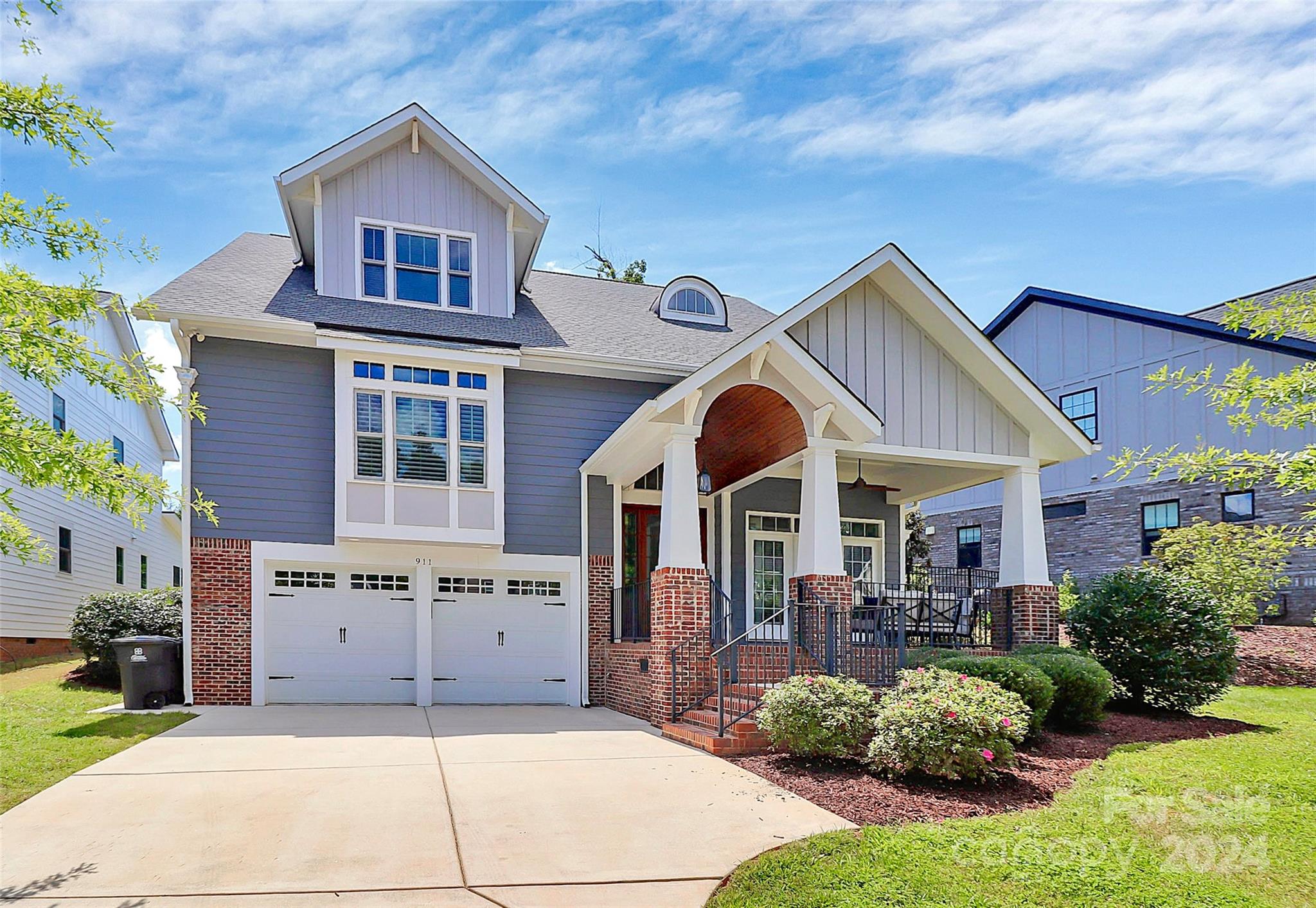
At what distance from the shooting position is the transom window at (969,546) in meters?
27.2

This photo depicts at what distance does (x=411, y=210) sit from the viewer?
48.8 feet

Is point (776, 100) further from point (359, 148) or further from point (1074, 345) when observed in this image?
point (1074, 345)

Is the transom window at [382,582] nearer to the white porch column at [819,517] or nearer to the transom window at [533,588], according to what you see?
the transom window at [533,588]

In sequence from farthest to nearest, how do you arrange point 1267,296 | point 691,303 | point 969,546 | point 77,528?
point 969,546, point 1267,296, point 77,528, point 691,303

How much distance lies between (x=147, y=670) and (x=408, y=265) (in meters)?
6.67

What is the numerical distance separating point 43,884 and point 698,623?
7197 mm

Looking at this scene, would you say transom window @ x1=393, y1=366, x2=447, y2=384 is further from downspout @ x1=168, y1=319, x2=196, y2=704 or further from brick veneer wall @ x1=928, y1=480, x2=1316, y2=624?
brick veneer wall @ x1=928, y1=480, x2=1316, y2=624

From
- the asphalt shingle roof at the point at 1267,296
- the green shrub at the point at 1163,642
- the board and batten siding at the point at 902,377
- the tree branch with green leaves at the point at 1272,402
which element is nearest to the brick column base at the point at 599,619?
the board and batten siding at the point at 902,377

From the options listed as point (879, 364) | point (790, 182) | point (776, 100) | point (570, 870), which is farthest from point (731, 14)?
point (570, 870)

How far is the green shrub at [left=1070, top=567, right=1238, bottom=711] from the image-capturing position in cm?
1155

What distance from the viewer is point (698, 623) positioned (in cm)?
1153

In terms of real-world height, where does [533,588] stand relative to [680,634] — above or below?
above

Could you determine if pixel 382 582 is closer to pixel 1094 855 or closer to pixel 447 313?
pixel 447 313

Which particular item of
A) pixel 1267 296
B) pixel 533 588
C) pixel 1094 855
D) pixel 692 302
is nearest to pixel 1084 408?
pixel 1267 296
